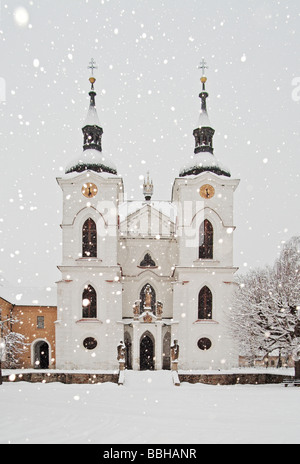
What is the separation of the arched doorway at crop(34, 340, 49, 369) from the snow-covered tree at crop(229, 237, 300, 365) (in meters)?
16.4

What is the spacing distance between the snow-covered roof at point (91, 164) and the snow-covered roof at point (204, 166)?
5355 millimetres

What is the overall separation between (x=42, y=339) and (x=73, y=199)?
10.9 meters

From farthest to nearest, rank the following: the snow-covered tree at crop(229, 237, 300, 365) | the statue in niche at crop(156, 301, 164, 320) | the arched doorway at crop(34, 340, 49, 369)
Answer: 1. the arched doorway at crop(34, 340, 49, 369)
2. the statue in niche at crop(156, 301, 164, 320)
3. the snow-covered tree at crop(229, 237, 300, 365)

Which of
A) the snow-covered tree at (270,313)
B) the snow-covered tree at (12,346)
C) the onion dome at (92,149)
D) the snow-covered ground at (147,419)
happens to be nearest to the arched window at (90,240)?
the onion dome at (92,149)

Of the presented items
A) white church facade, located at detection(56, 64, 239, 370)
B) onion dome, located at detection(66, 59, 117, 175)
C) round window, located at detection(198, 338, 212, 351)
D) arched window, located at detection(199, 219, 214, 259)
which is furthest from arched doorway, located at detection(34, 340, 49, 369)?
arched window, located at detection(199, 219, 214, 259)

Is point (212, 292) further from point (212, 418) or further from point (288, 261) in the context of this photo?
point (212, 418)

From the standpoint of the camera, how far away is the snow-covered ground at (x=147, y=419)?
33.6ft

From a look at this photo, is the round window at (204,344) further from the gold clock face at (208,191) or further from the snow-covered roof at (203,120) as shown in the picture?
the snow-covered roof at (203,120)

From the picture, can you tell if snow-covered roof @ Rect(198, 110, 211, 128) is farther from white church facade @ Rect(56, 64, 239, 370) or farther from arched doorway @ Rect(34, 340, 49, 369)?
arched doorway @ Rect(34, 340, 49, 369)

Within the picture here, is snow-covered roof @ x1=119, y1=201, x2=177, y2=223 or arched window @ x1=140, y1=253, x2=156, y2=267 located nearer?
arched window @ x1=140, y1=253, x2=156, y2=267

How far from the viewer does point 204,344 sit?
110ft

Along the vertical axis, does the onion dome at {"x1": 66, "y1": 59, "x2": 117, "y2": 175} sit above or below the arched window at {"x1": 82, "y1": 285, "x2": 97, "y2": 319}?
above

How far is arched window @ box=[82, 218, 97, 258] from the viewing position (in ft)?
115

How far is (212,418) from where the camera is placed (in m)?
13.0
